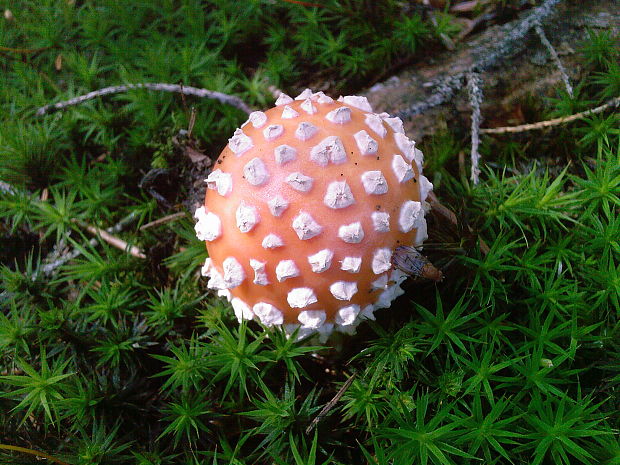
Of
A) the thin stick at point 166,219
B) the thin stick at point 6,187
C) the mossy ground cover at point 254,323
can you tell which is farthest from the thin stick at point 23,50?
the thin stick at point 166,219

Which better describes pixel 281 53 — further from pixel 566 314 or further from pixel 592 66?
pixel 566 314

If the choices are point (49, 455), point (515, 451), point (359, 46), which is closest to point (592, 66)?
point (359, 46)

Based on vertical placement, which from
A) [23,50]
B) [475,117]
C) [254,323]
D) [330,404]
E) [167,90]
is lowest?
[330,404]

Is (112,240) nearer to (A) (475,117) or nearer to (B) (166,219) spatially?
(B) (166,219)

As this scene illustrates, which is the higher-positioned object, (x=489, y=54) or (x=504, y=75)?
(x=489, y=54)

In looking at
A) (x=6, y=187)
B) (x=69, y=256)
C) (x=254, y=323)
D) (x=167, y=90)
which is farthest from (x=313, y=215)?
(x=6, y=187)

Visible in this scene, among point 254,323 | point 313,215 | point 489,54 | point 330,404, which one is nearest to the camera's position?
point 313,215

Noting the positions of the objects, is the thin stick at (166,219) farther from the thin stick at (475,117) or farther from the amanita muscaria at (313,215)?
the thin stick at (475,117)
